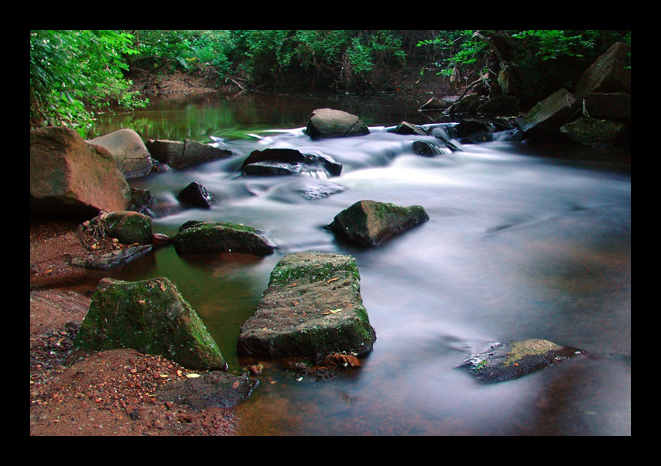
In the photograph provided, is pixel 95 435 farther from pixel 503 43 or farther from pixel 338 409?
pixel 503 43

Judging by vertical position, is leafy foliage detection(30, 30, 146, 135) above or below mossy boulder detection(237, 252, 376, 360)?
above

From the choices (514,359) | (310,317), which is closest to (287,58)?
(310,317)

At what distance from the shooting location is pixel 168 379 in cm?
274

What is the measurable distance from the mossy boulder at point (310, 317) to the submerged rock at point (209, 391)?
0.40 meters

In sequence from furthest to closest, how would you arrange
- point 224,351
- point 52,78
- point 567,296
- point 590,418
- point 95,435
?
point 52,78, point 567,296, point 224,351, point 590,418, point 95,435

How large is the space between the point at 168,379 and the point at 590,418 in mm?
2339

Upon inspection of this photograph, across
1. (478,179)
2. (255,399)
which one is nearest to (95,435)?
(255,399)

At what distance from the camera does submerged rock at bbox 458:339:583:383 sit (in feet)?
9.90

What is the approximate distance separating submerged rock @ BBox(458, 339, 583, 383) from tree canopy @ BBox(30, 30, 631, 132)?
226 inches

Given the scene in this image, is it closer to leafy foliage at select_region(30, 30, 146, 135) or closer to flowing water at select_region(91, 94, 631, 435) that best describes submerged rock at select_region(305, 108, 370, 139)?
flowing water at select_region(91, 94, 631, 435)

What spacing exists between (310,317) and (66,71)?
16.3ft

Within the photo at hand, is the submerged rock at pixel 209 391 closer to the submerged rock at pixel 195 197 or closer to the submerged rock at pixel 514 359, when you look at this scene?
the submerged rock at pixel 514 359

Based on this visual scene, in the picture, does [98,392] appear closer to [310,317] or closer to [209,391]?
[209,391]

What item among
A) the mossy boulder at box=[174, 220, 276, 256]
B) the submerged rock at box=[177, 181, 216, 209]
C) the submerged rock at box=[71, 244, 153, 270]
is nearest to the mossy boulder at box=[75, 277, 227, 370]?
the submerged rock at box=[71, 244, 153, 270]
